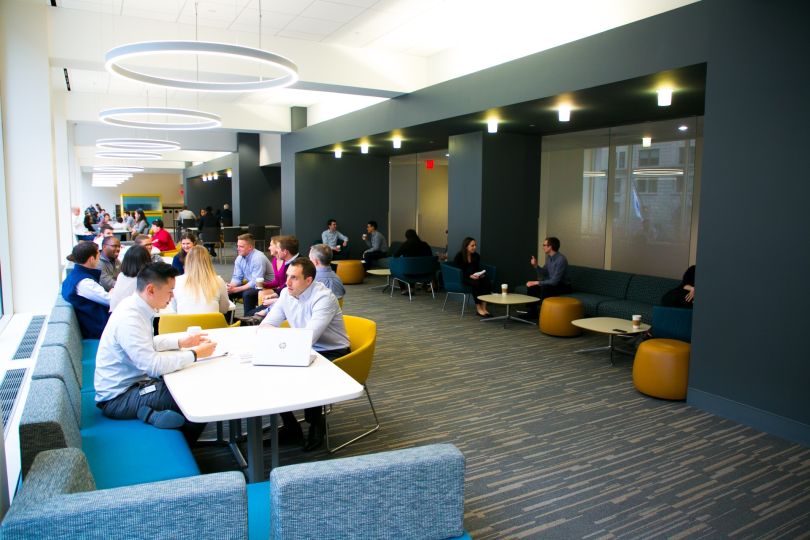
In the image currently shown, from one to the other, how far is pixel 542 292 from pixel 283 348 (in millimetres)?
5907

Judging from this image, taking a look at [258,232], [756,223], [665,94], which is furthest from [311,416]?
[258,232]

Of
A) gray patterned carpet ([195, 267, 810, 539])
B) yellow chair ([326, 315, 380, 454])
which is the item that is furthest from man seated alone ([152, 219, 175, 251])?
yellow chair ([326, 315, 380, 454])

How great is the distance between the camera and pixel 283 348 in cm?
347

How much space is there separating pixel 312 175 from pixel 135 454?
1243 cm

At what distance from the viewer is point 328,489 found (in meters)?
1.91

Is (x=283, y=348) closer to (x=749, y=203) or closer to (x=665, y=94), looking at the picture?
(x=749, y=203)

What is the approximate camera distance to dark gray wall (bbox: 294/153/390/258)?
14.9 meters

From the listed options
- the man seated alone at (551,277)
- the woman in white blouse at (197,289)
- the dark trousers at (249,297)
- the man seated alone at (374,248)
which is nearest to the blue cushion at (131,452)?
the woman in white blouse at (197,289)

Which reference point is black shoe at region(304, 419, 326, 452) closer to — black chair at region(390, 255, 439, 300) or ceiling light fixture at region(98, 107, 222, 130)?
ceiling light fixture at region(98, 107, 222, 130)

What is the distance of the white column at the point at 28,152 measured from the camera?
6.49 m

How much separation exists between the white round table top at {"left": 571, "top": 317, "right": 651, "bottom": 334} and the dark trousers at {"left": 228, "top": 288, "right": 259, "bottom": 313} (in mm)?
3861

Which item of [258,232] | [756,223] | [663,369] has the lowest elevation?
[663,369]

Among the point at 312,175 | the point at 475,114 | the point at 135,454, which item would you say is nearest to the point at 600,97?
the point at 475,114

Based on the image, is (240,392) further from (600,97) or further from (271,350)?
(600,97)
